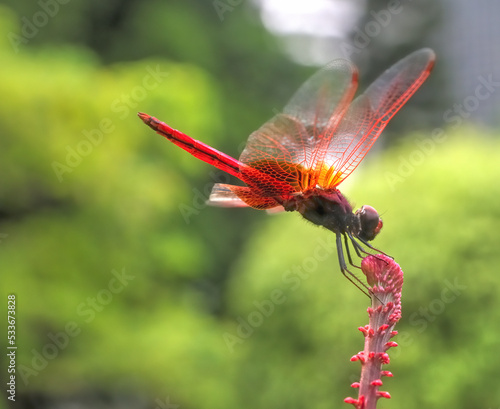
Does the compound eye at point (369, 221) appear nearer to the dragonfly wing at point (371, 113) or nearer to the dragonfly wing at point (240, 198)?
the dragonfly wing at point (371, 113)

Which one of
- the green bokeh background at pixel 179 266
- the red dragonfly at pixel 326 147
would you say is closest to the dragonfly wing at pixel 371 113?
the red dragonfly at pixel 326 147

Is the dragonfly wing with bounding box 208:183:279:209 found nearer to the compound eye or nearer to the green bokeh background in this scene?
the compound eye

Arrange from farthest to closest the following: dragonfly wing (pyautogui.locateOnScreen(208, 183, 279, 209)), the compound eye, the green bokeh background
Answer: the green bokeh background, dragonfly wing (pyautogui.locateOnScreen(208, 183, 279, 209)), the compound eye

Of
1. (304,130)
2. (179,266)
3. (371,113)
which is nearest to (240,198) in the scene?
(304,130)

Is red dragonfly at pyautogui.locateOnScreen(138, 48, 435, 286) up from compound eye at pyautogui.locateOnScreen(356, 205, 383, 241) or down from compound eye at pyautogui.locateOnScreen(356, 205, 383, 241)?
up

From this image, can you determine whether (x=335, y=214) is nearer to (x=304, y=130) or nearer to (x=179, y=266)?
(x=304, y=130)

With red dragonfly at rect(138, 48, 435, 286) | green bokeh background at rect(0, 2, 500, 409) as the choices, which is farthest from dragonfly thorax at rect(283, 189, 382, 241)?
green bokeh background at rect(0, 2, 500, 409)

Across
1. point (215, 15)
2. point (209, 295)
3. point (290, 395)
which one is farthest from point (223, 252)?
point (290, 395)

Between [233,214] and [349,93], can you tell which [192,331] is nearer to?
[349,93]

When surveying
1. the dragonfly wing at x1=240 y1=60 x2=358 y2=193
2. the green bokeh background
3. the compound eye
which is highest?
the green bokeh background
